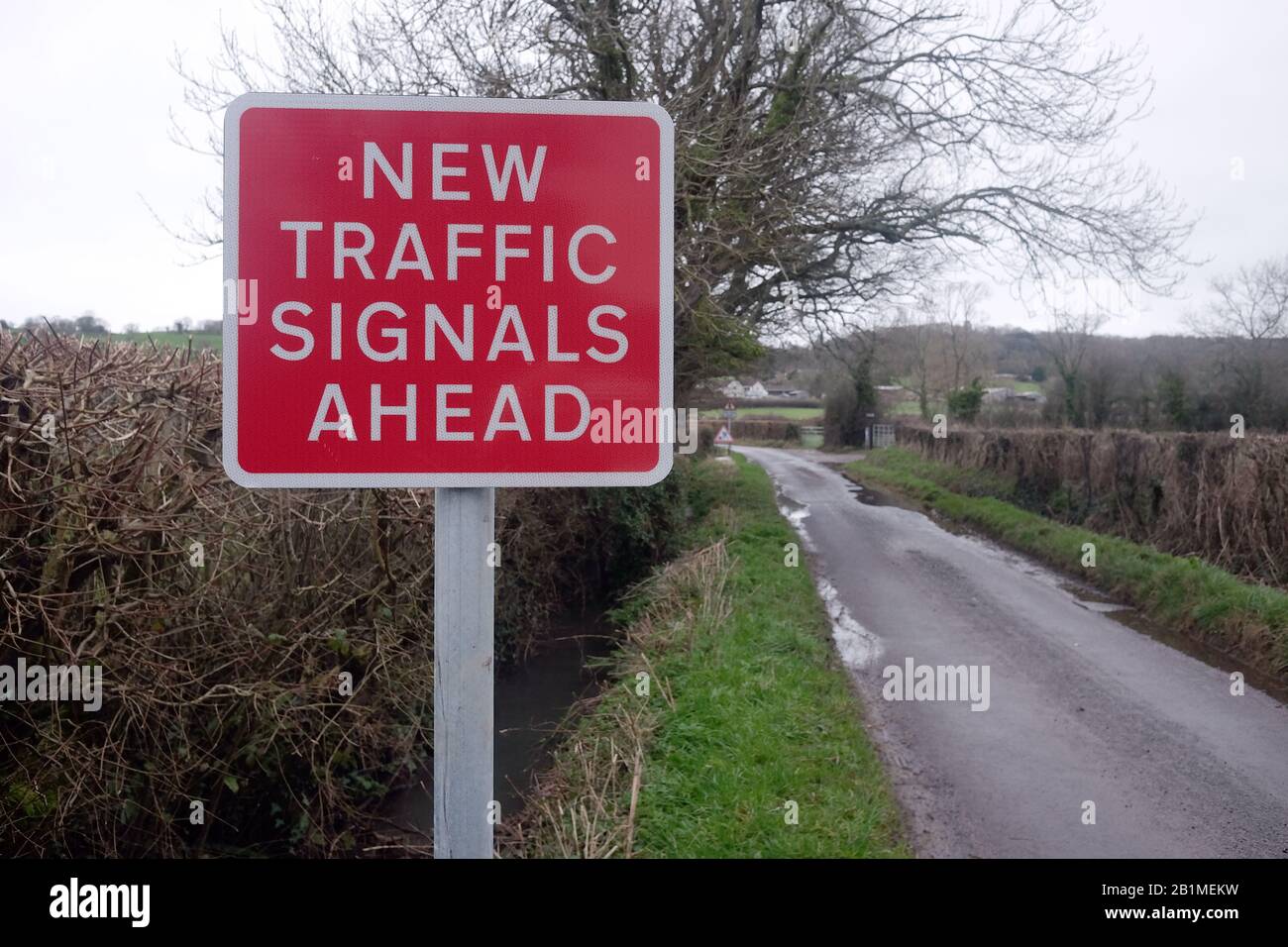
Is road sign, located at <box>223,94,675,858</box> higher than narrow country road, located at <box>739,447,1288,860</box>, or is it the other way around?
road sign, located at <box>223,94,675,858</box>

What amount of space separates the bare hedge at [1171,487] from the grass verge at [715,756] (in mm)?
5683

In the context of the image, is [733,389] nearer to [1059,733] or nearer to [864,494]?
[864,494]

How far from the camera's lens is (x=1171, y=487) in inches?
504

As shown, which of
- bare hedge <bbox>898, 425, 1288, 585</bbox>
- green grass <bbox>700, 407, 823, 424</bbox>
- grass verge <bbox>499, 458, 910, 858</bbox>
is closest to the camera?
grass verge <bbox>499, 458, 910, 858</bbox>

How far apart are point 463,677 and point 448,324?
0.57m

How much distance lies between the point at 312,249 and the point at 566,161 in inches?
17.5

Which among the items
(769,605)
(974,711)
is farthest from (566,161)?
(769,605)

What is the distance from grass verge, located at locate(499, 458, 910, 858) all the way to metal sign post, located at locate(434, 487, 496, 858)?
273cm

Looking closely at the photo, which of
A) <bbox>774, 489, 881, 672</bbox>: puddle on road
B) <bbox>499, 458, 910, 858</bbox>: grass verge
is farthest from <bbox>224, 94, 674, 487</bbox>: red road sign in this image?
<bbox>774, 489, 881, 672</bbox>: puddle on road

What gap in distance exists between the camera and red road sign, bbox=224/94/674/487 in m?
1.54

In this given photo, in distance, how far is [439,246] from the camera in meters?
1.56

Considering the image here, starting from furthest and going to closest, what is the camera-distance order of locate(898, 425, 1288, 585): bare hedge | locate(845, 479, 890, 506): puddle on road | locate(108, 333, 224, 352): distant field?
locate(845, 479, 890, 506): puddle on road → locate(898, 425, 1288, 585): bare hedge → locate(108, 333, 224, 352): distant field

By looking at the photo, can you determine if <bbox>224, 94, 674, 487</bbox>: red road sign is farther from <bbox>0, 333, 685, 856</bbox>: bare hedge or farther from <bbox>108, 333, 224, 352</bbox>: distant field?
<bbox>108, 333, 224, 352</bbox>: distant field

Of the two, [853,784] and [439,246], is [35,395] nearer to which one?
[439,246]
